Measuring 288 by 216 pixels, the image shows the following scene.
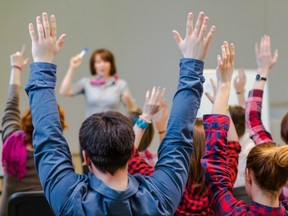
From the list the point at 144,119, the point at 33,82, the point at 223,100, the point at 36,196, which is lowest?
the point at 36,196

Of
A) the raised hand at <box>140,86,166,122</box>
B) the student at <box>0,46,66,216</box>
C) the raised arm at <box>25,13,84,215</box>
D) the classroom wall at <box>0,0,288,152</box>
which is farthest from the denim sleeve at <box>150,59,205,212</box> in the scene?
the classroom wall at <box>0,0,288,152</box>

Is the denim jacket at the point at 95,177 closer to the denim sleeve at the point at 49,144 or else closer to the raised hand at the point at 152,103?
the denim sleeve at the point at 49,144

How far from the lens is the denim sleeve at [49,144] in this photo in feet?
4.08

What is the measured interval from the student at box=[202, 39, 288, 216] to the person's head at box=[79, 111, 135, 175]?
39 centimetres

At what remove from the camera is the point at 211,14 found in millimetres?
5055

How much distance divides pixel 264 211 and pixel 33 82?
0.79m

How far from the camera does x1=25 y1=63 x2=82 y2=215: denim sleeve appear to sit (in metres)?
1.24

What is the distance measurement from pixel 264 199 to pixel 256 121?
68 centimetres

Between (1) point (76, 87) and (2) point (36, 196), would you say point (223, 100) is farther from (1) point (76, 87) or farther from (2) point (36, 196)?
(1) point (76, 87)

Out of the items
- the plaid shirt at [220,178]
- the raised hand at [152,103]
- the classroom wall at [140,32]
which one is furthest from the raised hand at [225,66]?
the classroom wall at [140,32]

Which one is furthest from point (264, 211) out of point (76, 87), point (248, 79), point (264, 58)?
point (76, 87)

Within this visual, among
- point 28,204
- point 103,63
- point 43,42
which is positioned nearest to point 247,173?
point 43,42

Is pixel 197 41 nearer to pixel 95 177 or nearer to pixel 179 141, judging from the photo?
pixel 179 141

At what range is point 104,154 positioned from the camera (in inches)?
49.4
